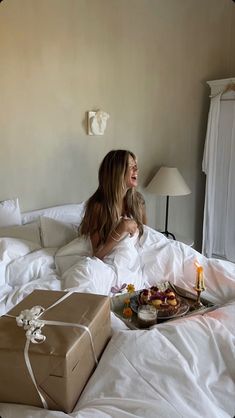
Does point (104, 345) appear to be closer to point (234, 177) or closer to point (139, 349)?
point (139, 349)

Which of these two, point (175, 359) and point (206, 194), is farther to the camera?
point (206, 194)

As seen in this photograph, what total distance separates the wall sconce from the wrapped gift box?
1.72 m

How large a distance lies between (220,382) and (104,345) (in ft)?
1.11

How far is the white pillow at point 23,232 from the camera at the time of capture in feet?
6.48

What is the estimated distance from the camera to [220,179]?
3020 millimetres

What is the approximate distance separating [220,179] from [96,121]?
3.98 ft

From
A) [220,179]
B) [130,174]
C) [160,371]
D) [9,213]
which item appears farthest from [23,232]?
[220,179]

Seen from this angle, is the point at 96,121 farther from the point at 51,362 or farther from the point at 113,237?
the point at 51,362

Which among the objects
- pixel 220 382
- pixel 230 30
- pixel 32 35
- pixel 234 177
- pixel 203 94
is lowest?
pixel 220 382

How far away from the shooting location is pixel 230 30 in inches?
122

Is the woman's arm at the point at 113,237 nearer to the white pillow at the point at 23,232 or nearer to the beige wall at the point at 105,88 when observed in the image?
the white pillow at the point at 23,232

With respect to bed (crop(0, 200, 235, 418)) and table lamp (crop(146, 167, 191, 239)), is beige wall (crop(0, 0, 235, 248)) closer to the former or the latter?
table lamp (crop(146, 167, 191, 239))

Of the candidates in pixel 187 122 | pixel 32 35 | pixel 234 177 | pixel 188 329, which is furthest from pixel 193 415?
pixel 187 122

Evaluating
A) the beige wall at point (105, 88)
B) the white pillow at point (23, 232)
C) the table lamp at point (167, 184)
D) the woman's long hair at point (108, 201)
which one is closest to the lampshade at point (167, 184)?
the table lamp at point (167, 184)
